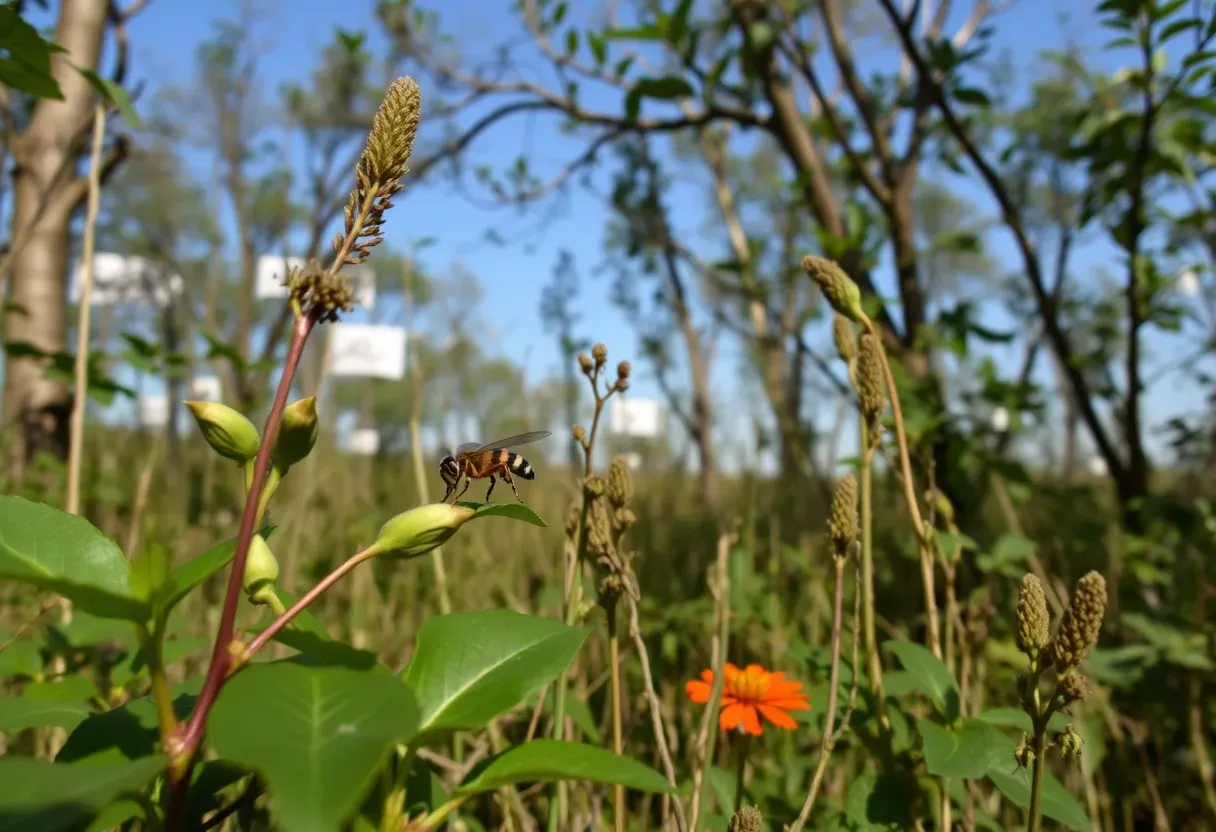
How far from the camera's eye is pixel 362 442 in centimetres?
727

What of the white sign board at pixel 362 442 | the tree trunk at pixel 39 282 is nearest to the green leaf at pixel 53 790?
the tree trunk at pixel 39 282

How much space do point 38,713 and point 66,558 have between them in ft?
0.85

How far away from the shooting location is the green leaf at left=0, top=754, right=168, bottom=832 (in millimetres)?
328

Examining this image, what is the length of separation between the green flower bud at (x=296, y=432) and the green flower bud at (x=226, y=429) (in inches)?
0.7

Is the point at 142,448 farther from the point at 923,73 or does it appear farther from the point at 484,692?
the point at 484,692

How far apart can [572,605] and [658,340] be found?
13.8ft

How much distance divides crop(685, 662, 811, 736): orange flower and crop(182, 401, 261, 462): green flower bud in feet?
1.65

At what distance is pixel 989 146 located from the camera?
702cm

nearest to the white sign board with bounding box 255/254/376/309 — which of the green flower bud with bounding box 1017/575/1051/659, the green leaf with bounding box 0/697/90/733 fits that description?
the green leaf with bounding box 0/697/90/733

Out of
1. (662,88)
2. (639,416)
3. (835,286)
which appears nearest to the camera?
(835,286)

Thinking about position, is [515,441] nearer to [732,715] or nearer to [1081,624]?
[732,715]

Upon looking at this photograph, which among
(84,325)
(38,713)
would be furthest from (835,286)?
(84,325)

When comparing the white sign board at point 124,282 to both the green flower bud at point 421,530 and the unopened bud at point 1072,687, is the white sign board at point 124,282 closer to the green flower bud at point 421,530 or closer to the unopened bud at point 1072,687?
the green flower bud at point 421,530

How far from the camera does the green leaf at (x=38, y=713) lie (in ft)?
1.98
